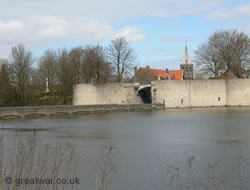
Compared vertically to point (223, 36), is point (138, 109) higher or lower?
lower

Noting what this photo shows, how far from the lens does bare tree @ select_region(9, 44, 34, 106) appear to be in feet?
114

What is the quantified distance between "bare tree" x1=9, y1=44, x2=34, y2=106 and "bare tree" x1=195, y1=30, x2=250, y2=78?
18844 mm

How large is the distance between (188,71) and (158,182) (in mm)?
59632

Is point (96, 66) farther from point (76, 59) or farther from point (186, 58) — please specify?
point (186, 58)

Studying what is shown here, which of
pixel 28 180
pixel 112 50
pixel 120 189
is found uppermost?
pixel 112 50

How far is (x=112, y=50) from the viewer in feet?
133

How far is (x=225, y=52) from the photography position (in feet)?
116

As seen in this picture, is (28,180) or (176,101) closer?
(28,180)

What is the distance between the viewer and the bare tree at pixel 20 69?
34.7m

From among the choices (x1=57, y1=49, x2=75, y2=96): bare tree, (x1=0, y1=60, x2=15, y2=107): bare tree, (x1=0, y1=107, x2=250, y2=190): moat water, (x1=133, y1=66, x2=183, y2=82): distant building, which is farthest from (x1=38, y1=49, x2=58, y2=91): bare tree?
(x1=0, y1=107, x2=250, y2=190): moat water

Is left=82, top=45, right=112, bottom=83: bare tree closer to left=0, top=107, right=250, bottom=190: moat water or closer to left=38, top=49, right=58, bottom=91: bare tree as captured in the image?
left=38, top=49, right=58, bottom=91: bare tree

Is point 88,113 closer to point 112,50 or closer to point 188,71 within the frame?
point 112,50

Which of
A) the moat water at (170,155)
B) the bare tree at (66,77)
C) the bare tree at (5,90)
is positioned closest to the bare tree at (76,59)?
the bare tree at (66,77)

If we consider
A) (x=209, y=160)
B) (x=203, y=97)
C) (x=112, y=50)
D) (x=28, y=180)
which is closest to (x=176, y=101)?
(x=203, y=97)
